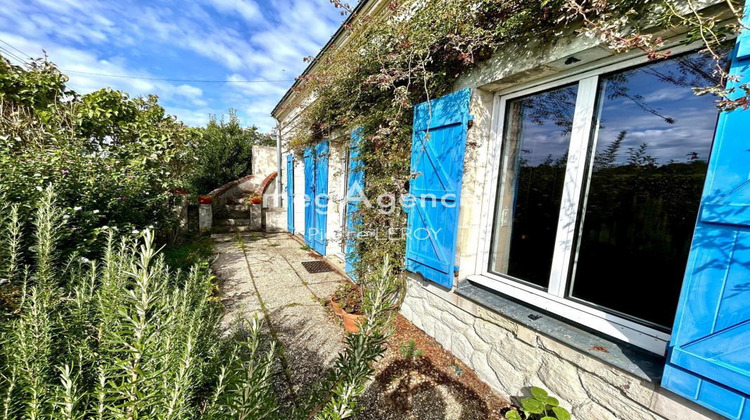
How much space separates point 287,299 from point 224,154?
971 cm

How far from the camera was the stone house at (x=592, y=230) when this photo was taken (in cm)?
128

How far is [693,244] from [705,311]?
31cm

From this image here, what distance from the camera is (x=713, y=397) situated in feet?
4.20

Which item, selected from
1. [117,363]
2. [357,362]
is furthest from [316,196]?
[117,363]

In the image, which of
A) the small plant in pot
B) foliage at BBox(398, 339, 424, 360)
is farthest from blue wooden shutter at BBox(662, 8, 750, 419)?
the small plant in pot

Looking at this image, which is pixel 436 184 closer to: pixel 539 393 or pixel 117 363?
pixel 539 393

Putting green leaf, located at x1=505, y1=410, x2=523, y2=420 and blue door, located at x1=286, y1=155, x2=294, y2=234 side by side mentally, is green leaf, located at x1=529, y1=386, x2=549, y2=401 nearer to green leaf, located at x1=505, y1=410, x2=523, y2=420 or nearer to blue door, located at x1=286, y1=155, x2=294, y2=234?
green leaf, located at x1=505, y1=410, x2=523, y2=420

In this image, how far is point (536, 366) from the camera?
2.02m

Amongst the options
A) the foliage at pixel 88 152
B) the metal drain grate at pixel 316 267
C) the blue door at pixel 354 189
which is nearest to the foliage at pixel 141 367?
the foliage at pixel 88 152

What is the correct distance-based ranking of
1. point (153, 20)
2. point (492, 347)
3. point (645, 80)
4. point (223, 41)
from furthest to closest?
point (223, 41) → point (153, 20) → point (492, 347) → point (645, 80)

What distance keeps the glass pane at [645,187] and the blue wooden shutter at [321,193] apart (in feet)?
12.6

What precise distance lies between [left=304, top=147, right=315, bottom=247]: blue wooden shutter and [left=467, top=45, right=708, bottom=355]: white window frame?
3.95 meters

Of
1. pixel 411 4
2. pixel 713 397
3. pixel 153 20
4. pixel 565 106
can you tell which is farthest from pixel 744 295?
pixel 153 20

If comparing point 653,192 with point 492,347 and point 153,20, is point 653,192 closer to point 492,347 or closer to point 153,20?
point 492,347
